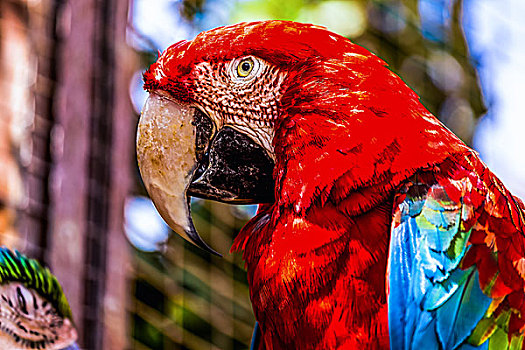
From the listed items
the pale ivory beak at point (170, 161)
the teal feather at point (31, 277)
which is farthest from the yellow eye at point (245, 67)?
the teal feather at point (31, 277)

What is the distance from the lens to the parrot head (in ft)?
2.99

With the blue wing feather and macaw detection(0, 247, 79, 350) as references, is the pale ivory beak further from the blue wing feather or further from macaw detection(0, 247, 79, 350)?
macaw detection(0, 247, 79, 350)

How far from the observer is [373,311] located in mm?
851

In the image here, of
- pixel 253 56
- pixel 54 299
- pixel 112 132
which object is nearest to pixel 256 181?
pixel 253 56

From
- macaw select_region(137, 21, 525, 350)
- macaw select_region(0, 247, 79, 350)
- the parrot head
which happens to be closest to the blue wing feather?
macaw select_region(137, 21, 525, 350)

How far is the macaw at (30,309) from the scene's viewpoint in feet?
3.95

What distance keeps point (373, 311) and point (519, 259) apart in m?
0.23

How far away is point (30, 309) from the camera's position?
4.14 feet

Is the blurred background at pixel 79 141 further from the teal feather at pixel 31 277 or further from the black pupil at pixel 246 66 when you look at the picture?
the black pupil at pixel 246 66

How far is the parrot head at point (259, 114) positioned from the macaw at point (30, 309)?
0.46 meters

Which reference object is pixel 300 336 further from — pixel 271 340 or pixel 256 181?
pixel 256 181

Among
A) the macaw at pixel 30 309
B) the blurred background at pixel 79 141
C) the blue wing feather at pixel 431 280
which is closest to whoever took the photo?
the blue wing feather at pixel 431 280

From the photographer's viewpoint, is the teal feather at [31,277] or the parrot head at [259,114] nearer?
the parrot head at [259,114]

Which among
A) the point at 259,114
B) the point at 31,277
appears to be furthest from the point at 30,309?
the point at 259,114
